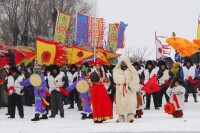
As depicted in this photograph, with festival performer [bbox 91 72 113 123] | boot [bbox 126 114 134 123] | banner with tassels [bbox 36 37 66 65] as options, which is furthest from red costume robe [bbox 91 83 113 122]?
banner with tassels [bbox 36 37 66 65]

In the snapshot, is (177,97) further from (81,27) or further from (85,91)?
(81,27)

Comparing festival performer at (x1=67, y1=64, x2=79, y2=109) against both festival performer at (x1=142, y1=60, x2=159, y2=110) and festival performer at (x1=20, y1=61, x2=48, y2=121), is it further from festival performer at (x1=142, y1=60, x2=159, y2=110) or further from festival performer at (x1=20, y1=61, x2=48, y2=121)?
festival performer at (x1=20, y1=61, x2=48, y2=121)

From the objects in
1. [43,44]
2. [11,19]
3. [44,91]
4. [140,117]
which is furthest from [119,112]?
[11,19]

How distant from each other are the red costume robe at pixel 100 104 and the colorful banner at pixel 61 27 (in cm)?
1455

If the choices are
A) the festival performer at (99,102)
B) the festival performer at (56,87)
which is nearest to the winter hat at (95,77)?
the festival performer at (99,102)

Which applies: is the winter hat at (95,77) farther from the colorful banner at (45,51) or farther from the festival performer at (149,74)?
the festival performer at (149,74)

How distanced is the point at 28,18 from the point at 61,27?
60.3 ft

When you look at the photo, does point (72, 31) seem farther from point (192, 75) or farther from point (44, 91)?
point (44, 91)

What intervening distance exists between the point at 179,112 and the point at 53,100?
160 inches

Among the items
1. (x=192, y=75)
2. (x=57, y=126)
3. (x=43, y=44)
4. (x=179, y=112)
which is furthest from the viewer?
(x=192, y=75)

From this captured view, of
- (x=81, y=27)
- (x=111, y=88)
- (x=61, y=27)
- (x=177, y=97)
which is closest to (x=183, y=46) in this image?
(x=177, y=97)

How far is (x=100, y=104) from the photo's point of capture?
586 inches

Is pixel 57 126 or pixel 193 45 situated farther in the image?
pixel 193 45

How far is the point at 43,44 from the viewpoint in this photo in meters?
19.1
